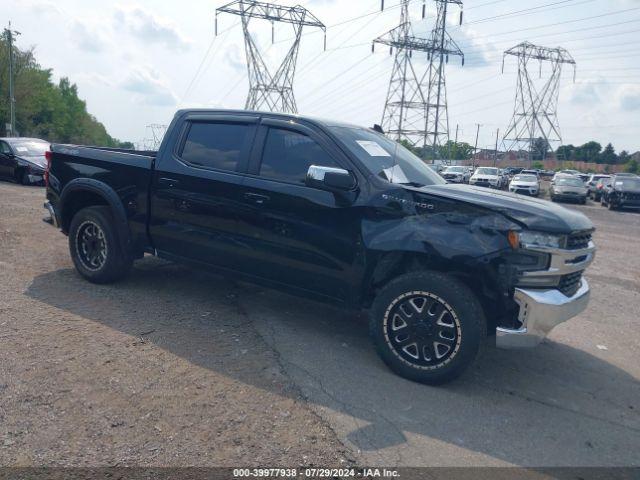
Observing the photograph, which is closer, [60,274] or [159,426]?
[159,426]

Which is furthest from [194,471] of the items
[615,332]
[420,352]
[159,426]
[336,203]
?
[615,332]

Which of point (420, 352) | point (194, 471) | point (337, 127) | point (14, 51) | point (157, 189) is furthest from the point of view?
point (14, 51)

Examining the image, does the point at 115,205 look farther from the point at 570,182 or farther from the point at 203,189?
the point at 570,182

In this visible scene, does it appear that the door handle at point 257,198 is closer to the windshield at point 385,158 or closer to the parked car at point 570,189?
the windshield at point 385,158

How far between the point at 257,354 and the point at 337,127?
2109 mm

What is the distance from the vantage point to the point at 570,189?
96.5 ft

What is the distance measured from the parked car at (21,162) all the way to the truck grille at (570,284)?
56.1 ft

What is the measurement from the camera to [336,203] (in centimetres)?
A: 456

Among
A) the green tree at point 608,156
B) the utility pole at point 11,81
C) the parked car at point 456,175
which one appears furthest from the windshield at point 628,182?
the green tree at point 608,156

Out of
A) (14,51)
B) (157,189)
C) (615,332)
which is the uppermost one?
(14,51)

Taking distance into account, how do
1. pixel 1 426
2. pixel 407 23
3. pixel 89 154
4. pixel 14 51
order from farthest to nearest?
pixel 14 51 < pixel 407 23 < pixel 89 154 < pixel 1 426

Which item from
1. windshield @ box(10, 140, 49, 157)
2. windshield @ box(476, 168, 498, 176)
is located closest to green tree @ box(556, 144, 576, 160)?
windshield @ box(476, 168, 498, 176)

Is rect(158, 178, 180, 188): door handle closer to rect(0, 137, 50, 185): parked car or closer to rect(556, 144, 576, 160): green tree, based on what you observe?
rect(0, 137, 50, 185): parked car

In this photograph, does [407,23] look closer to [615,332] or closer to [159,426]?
[615,332]
